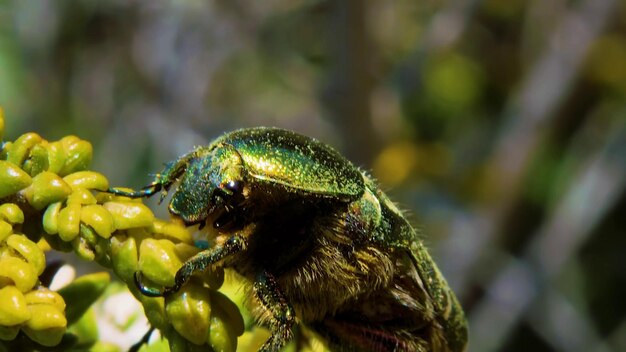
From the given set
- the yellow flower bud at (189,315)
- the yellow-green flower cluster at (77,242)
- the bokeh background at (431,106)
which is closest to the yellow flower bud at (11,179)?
the yellow-green flower cluster at (77,242)

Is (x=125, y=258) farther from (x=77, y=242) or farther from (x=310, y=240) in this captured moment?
(x=310, y=240)

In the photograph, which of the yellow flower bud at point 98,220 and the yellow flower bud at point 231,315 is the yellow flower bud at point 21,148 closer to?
the yellow flower bud at point 98,220

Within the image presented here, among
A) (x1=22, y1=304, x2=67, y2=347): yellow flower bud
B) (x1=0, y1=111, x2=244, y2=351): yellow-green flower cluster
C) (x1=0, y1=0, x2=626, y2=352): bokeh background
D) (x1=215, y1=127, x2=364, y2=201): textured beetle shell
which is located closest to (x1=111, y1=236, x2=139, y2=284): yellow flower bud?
(x1=0, y1=111, x2=244, y2=351): yellow-green flower cluster

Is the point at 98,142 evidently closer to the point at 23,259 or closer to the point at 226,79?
the point at 226,79

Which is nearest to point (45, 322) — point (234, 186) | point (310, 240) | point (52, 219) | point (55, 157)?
point (52, 219)

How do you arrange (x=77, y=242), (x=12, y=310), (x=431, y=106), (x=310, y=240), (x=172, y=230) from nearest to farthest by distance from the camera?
1. (x=12, y=310)
2. (x=77, y=242)
3. (x=172, y=230)
4. (x=310, y=240)
5. (x=431, y=106)

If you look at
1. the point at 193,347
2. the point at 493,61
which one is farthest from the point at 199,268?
the point at 493,61

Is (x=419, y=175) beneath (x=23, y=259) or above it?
beneath
